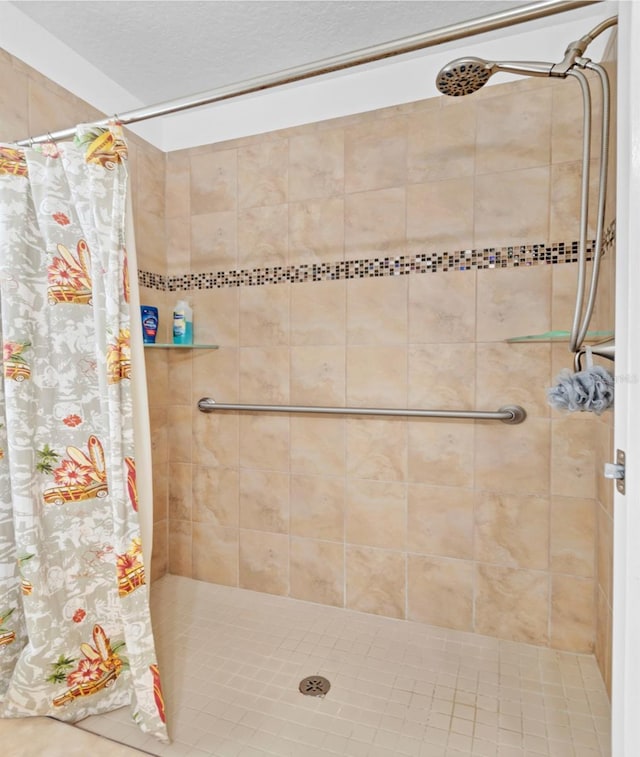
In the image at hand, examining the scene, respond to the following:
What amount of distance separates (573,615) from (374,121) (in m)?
1.95

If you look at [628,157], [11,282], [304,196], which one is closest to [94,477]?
[11,282]

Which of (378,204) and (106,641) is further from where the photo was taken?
(378,204)

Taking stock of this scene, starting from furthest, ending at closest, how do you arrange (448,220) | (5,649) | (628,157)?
(448,220) → (5,649) → (628,157)

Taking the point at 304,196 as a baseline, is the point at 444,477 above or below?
below

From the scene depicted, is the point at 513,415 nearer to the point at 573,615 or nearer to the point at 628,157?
the point at 573,615

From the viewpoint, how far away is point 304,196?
6.05ft

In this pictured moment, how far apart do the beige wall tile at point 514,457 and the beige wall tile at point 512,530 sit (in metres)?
0.04

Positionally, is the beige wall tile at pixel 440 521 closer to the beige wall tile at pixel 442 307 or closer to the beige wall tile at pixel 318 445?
the beige wall tile at pixel 318 445

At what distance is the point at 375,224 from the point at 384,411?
0.73 metres

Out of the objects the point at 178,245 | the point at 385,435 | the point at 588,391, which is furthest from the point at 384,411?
the point at 178,245

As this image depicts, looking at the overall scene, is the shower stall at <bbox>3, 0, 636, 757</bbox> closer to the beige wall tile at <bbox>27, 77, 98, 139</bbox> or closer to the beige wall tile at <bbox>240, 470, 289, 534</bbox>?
the beige wall tile at <bbox>240, 470, 289, 534</bbox>

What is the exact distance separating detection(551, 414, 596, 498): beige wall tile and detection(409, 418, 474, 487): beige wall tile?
0.28m

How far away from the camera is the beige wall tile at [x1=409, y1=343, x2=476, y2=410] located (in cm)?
163

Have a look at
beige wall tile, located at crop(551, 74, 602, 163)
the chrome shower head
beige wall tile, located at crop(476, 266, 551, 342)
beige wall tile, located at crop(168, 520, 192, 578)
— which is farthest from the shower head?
beige wall tile, located at crop(168, 520, 192, 578)
